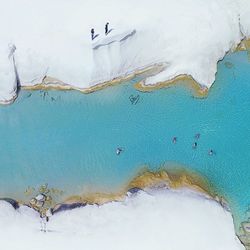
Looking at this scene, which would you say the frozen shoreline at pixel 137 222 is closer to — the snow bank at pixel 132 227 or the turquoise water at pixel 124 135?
the snow bank at pixel 132 227

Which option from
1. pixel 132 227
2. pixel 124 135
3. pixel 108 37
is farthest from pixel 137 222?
pixel 108 37

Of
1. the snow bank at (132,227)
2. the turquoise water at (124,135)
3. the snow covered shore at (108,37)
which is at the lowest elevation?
the snow bank at (132,227)

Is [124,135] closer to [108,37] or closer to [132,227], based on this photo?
[132,227]

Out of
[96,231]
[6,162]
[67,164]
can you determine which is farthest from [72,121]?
[96,231]

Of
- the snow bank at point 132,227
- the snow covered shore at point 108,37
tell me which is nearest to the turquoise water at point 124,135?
the snow covered shore at point 108,37

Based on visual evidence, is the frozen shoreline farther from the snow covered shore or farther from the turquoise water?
the snow covered shore

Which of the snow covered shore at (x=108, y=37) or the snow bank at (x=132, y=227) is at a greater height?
the snow covered shore at (x=108, y=37)
